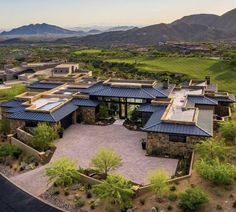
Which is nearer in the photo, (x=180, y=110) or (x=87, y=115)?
(x=180, y=110)

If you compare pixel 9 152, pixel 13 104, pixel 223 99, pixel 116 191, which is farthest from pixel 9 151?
pixel 223 99

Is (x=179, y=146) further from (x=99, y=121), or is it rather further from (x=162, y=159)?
(x=99, y=121)

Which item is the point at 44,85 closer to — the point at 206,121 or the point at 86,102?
the point at 86,102

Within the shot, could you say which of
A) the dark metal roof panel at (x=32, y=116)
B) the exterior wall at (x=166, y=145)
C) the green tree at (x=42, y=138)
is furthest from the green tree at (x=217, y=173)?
the dark metal roof panel at (x=32, y=116)

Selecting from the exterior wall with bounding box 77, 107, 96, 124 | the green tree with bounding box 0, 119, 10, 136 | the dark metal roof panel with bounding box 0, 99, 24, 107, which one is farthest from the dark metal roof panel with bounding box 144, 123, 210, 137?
the dark metal roof panel with bounding box 0, 99, 24, 107

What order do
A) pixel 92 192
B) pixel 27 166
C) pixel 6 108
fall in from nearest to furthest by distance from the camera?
1. pixel 92 192
2. pixel 27 166
3. pixel 6 108

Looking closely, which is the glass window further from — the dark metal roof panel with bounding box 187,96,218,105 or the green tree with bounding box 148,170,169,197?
the dark metal roof panel with bounding box 187,96,218,105

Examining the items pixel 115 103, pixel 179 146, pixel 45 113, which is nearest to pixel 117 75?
pixel 115 103
